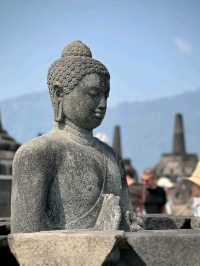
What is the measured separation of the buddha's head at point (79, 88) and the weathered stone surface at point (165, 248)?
122 centimetres

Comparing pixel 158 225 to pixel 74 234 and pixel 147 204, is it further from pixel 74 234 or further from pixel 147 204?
pixel 147 204

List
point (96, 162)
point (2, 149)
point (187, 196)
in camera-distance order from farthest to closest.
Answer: point (187, 196)
point (2, 149)
point (96, 162)

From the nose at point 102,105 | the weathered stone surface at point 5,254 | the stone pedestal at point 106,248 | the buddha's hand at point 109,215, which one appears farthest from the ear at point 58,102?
the stone pedestal at point 106,248

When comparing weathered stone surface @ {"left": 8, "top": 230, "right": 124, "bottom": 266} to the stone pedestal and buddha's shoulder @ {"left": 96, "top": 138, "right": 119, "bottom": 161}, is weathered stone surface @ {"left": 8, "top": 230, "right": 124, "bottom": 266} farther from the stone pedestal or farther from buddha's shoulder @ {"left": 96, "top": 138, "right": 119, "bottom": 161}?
buddha's shoulder @ {"left": 96, "top": 138, "right": 119, "bottom": 161}

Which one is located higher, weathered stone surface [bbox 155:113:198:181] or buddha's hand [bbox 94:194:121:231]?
weathered stone surface [bbox 155:113:198:181]

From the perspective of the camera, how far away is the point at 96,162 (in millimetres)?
4418

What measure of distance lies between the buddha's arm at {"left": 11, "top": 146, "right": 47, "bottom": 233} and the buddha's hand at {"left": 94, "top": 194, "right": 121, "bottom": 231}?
412 mm

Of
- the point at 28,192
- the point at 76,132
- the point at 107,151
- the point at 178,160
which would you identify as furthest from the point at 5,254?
the point at 178,160

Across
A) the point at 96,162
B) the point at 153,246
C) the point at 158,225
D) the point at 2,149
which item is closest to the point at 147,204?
the point at 158,225

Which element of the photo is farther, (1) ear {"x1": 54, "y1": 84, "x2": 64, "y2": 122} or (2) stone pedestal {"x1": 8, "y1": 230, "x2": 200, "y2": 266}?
(1) ear {"x1": 54, "y1": 84, "x2": 64, "y2": 122}

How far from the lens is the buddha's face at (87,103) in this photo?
4422 mm

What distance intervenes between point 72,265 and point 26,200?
87 centimetres

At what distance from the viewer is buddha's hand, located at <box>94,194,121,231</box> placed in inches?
163

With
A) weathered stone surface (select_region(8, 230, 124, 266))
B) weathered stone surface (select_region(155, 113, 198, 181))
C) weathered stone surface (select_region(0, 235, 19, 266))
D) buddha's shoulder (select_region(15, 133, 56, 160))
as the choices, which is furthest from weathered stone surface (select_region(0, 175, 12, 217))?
weathered stone surface (select_region(155, 113, 198, 181))
